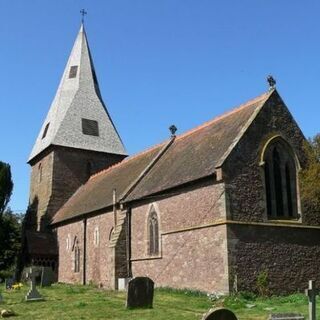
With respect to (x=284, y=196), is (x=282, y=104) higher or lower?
higher

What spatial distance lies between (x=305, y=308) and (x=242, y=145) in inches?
294

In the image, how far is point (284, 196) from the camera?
21578mm

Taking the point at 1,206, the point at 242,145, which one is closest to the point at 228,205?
the point at 242,145

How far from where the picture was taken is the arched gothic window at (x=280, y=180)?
69.8 ft

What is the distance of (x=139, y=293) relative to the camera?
15.8m

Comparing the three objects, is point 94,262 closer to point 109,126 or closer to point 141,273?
point 141,273

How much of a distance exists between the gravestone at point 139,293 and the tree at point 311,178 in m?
8.84

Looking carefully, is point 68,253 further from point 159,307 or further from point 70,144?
point 159,307

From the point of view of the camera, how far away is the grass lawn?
46.0 ft

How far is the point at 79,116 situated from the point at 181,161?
19111 millimetres

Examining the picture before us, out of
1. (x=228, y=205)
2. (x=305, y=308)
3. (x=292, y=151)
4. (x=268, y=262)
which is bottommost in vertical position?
(x=305, y=308)

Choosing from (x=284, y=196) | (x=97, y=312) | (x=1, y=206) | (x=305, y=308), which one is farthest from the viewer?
(x=1, y=206)

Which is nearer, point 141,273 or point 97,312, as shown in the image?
point 97,312

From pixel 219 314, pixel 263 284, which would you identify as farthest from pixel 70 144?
pixel 219 314
